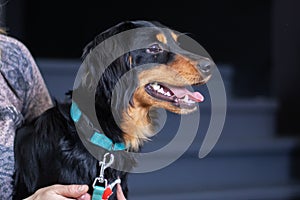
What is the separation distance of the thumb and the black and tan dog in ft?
0.46

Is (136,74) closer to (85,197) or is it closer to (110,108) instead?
(110,108)

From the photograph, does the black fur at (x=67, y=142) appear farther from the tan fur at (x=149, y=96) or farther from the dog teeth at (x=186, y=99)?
the dog teeth at (x=186, y=99)

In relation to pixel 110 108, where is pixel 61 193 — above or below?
below

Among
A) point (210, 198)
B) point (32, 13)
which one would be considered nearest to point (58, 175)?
point (210, 198)

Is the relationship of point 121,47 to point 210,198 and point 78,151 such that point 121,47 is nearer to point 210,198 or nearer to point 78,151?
point 78,151

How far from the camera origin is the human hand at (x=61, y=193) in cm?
128

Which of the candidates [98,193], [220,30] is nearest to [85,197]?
[98,193]

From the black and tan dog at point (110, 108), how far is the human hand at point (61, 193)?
14cm

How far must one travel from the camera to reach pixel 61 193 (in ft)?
4.29

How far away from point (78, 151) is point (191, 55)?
359mm

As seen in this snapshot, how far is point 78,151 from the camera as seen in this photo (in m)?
1.49

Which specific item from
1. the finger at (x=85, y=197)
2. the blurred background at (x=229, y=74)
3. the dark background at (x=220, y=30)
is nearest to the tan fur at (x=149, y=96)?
the finger at (x=85, y=197)

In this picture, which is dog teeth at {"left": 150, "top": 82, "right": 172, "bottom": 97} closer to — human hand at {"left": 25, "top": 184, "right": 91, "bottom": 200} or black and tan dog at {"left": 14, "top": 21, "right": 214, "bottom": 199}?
black and tan dog at {"left": 14, "top": 21, "right": 214, "bottom": 199}

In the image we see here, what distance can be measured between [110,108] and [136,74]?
0.34 feet
